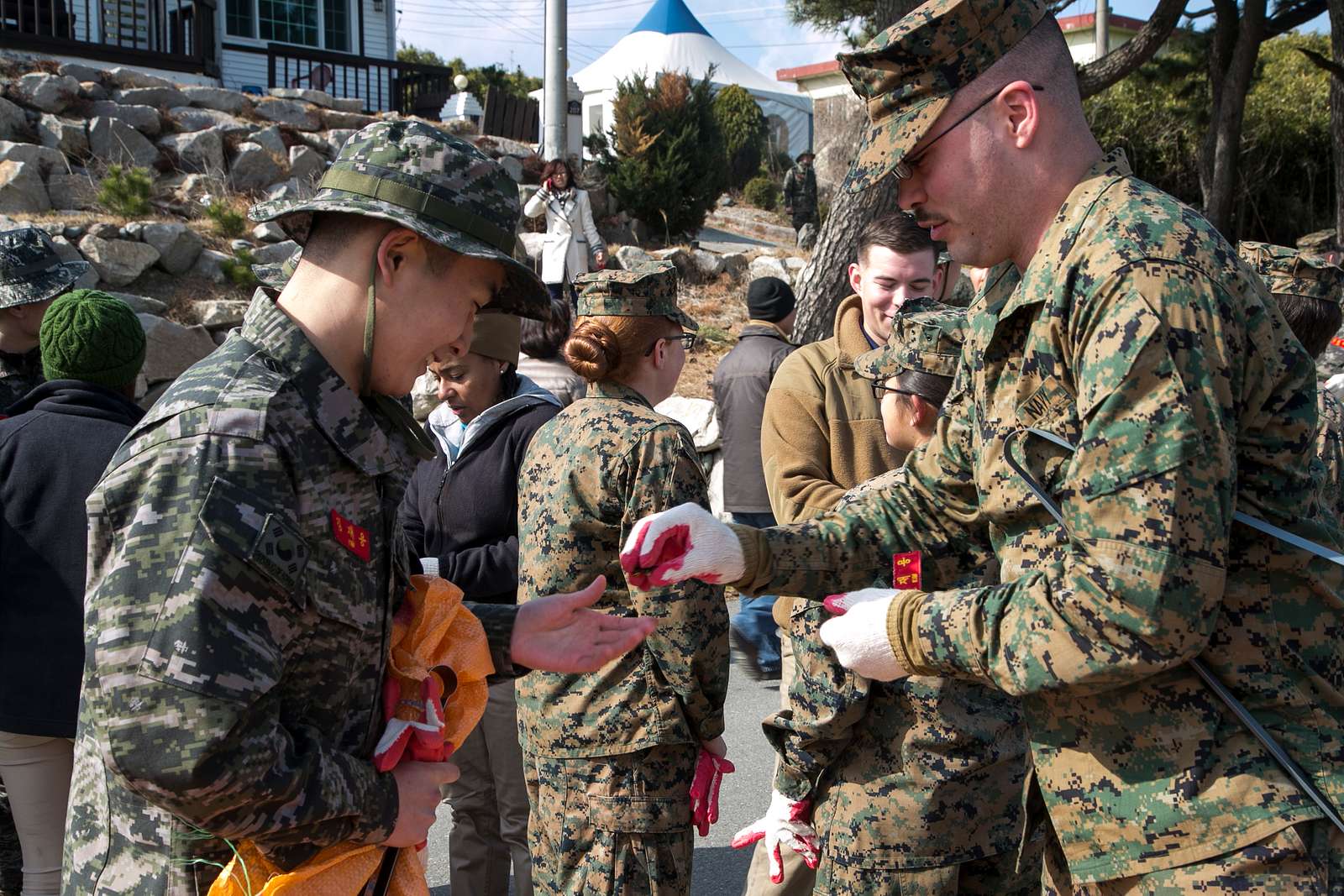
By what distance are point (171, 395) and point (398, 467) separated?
0.40m

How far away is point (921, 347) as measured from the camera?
3.17 m

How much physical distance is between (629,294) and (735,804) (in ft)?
8.56

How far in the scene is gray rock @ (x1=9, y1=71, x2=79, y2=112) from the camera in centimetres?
1381

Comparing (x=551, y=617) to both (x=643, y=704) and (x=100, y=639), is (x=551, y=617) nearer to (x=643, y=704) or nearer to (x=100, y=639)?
(x=643, y=704)

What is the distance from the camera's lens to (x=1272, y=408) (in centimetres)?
182

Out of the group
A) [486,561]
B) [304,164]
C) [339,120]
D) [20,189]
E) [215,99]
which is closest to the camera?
[486,561]

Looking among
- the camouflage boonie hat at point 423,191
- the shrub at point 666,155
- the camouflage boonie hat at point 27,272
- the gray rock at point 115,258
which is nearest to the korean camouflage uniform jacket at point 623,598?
the camouflage boonie hat at point 423,191

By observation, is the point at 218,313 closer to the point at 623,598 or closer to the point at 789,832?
the point at 623,598

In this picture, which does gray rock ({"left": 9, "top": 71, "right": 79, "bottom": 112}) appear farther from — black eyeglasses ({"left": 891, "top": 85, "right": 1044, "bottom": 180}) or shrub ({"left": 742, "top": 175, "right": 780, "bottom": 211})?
shrub ({"left": 742, "top": 175, "right": 780, "bottom": 211})

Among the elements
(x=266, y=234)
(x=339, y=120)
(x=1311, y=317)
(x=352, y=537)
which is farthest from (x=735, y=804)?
(x=339, y=120)

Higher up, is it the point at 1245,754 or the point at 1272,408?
the point at 1272,408

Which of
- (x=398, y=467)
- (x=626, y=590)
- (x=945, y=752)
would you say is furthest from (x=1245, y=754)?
(x=626, y=590)

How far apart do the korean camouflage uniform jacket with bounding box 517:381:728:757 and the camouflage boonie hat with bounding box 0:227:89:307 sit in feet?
8.49

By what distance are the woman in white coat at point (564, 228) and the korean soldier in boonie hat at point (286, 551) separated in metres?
8.84
